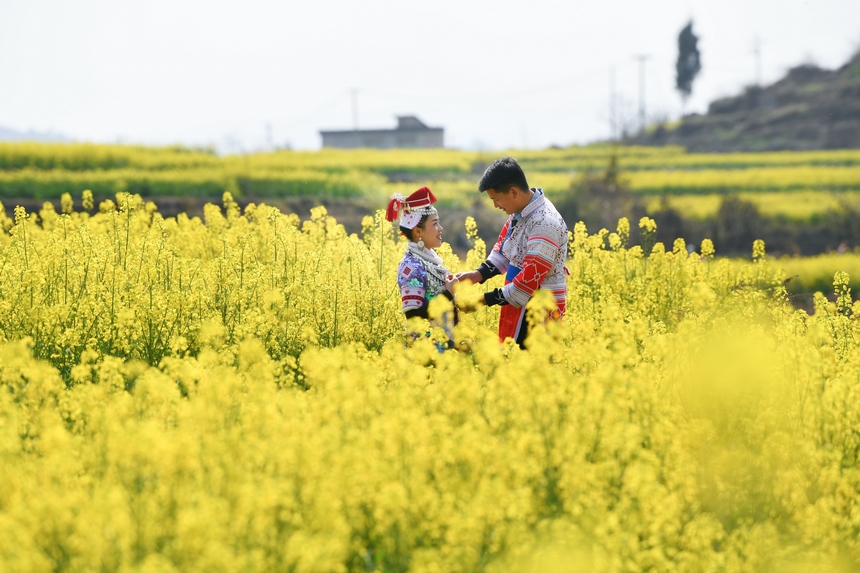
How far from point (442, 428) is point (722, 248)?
61.7 ft

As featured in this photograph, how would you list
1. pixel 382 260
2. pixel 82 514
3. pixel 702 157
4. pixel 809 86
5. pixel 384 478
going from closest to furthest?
pixel 82 514, pixel 384 478, pixel 382 260, pixel 702 157, pixel 809 86

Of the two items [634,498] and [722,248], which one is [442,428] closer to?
[634,498]

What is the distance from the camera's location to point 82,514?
2912 millimetres

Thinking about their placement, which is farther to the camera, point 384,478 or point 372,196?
point 372,196

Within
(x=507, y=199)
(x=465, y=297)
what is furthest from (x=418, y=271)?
(x=507, y=199)

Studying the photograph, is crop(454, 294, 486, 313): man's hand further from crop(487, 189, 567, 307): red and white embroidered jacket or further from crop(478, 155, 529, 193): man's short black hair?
crop(478, 155, 529, 193): man's short black hair

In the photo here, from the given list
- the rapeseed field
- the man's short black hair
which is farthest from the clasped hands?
the man's short black hair

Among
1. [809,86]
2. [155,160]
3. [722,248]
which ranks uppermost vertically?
[809,86]

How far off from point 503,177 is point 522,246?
50 centimetres

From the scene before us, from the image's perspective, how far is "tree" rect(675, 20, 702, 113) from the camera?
69.6m

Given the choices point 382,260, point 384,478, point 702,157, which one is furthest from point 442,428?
point 702,157

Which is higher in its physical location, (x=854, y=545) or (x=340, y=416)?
(x=340, y=416)

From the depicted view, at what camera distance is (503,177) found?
203 inches

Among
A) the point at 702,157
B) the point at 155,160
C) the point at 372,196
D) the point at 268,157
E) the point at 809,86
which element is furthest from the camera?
the point at 809,86
